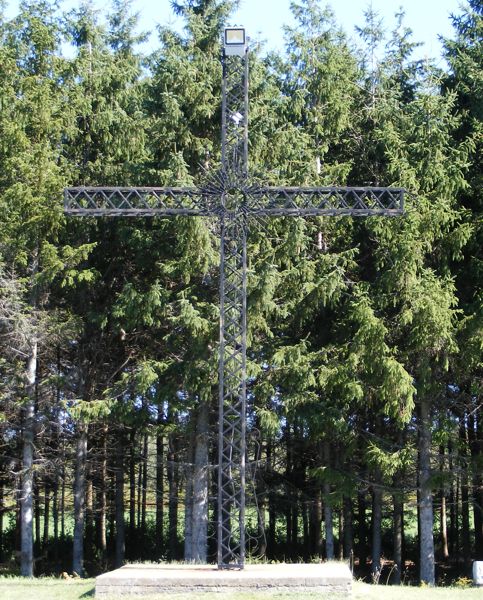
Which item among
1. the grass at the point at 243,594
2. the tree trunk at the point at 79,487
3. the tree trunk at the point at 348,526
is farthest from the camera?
the tree trunk at the point at 348,526

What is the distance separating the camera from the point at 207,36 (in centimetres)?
1919

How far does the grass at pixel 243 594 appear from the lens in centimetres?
1133

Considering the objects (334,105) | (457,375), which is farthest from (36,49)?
(457,375)

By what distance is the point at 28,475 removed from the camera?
1852 centimetres

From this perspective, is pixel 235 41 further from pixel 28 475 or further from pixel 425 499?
pixel 425 499

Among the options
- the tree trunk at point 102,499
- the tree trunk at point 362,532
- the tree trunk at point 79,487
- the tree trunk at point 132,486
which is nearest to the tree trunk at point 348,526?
the tree trunk at point 362,532

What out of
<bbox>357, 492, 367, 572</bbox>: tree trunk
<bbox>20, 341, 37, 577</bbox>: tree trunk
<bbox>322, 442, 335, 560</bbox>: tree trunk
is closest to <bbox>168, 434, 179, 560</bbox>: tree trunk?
<bbox>322, 442, 335, 560</bbox>: tree trunk

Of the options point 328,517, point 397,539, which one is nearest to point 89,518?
point 328,517

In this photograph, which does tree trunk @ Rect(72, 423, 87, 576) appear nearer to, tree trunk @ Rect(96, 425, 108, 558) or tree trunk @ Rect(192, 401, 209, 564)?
tree trunk @ Rect(96, 425, 108, 558)

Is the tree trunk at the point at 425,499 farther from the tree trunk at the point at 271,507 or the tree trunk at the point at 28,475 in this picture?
the tree trunk at the point at 28,475

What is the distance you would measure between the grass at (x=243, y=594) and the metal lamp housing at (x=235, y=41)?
7325mm

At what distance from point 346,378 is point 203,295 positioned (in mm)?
3521

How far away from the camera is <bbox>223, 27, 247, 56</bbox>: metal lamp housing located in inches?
472

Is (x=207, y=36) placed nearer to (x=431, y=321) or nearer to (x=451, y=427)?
(x=431, y=321)
